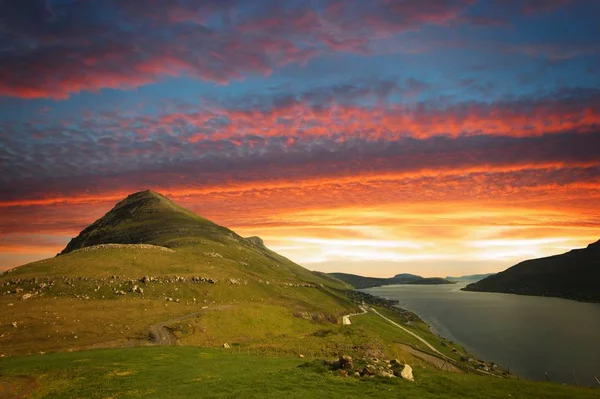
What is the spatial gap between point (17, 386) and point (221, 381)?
21.2 metres

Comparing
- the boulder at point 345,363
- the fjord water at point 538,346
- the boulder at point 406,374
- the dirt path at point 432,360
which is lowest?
the fjord water at point 538,346

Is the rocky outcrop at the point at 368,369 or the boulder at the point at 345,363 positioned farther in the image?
the boulder at the point at 345,363

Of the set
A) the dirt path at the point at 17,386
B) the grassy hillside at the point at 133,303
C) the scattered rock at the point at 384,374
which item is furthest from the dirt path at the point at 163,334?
the scattered rock at the point at 384,374

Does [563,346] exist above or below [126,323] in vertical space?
below

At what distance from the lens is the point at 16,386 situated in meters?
35.9

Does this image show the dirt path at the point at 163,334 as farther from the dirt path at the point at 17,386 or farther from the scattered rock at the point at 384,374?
the scattered rock at the point at 384,374

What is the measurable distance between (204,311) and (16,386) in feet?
169

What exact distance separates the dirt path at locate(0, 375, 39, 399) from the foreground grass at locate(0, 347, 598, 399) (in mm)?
522

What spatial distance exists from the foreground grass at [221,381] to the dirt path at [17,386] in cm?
52

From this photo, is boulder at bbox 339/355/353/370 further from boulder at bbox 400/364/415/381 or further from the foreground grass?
boulder at bbox 400/364/415/381

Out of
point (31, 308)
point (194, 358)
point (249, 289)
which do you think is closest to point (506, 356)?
point (249, 289)

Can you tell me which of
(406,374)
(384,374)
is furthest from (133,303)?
(406,374)

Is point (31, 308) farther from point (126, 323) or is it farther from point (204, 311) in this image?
point (204, 311)

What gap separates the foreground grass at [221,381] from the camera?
33000 mm
